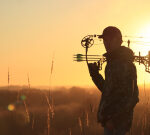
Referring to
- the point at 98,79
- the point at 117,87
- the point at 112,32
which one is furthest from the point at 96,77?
the point at 112,32

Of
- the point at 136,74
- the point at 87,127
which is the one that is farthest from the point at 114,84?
the point at 87,127

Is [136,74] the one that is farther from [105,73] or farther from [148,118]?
[148,118]

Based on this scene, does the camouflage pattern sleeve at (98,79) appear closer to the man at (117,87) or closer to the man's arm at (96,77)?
the man's arm at (96,77)

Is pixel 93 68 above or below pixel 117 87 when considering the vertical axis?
above

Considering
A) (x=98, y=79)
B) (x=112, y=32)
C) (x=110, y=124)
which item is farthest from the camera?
(x=98, y=79)

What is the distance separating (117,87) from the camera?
5762 millimetres

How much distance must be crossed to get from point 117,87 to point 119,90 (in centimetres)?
5

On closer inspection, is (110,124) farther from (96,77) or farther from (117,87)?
(96,77)

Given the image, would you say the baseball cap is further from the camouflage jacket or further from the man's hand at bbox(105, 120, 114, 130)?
the man's hand at bbox(105, 120, 114, 130)

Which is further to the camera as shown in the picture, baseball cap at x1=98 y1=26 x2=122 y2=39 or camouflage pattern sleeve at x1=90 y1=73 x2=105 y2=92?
camouflage pattern sleeve at x1=90 y1=73 x2=105 y2=92

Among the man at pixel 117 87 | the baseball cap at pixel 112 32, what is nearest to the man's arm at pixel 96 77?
the man at pixel 117 87

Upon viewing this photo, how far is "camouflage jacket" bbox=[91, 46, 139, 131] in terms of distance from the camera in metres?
5.75

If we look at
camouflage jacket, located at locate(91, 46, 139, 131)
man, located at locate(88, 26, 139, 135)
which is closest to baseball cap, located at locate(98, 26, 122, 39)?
man, located at locate(88, 26, 139, 135)

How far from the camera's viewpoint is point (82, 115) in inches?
325
